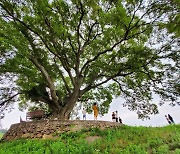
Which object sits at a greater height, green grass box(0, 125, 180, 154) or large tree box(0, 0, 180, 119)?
large tree box(0, 0, 180, 119)

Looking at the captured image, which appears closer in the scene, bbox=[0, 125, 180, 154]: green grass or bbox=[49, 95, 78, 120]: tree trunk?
bbox=[0, 125, 180, 154]: green grass

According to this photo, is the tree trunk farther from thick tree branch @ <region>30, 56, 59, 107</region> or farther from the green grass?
the green grass

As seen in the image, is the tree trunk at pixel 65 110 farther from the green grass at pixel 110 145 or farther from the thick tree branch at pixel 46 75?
the green grass at pixel 110 145

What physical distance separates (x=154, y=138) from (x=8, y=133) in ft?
33.5

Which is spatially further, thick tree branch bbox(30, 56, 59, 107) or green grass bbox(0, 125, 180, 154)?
thick tree branch bbox(30, 56, 59, 107)

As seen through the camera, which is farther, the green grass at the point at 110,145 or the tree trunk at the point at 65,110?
the tree trunk at the point at 65,110

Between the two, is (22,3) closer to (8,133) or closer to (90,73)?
(90,73)

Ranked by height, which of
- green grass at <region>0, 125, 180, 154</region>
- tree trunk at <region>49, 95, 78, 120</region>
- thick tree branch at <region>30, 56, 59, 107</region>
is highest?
thick tree branch at <region>30, 56, 59, 107</region>

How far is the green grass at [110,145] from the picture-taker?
905 centimetres

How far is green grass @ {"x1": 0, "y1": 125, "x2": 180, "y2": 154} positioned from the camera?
9.05 meters

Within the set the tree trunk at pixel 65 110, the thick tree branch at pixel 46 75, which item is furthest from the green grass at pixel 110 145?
the thick tree branch at pixel 46 75

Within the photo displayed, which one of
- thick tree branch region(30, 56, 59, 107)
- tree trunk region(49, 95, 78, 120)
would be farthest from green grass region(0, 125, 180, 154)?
thick tree branch region(30, 56, 59, 107)

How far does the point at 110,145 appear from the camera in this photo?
32.8 feet

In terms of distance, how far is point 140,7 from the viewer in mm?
14609
